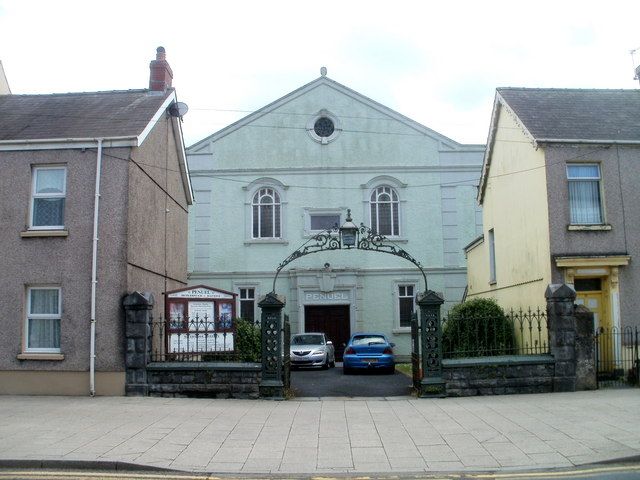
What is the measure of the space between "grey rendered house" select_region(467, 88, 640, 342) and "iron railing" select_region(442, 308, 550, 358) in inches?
39.7

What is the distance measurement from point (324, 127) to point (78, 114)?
45.2 ft

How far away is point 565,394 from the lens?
1415cm

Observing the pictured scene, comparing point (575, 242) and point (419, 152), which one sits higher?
point (419, 152)

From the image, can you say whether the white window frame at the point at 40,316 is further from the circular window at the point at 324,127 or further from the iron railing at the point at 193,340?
the circular window at the point at 324,127

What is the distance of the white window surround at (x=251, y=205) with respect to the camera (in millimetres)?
28641

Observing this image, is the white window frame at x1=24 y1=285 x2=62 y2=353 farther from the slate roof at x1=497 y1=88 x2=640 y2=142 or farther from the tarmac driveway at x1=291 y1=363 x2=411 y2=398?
the slate roof at x1=497 y1=88 x2=640 y2=142

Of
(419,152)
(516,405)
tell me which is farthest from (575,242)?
(419,152)

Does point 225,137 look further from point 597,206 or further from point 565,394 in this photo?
point 565,394

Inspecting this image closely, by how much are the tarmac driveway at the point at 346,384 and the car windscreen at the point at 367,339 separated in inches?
40.9

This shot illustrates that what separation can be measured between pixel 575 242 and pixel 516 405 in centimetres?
617

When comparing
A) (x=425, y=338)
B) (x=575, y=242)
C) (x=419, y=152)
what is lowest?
(x=425, y=338)

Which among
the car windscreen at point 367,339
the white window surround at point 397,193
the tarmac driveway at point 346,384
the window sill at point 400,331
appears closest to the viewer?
the tarmac driveway at point 346,384

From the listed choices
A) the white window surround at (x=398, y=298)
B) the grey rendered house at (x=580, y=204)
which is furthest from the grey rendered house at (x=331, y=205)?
the grey rendered house at (x=580, y=204)

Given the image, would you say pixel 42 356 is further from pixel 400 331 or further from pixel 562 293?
pixel 400 331
